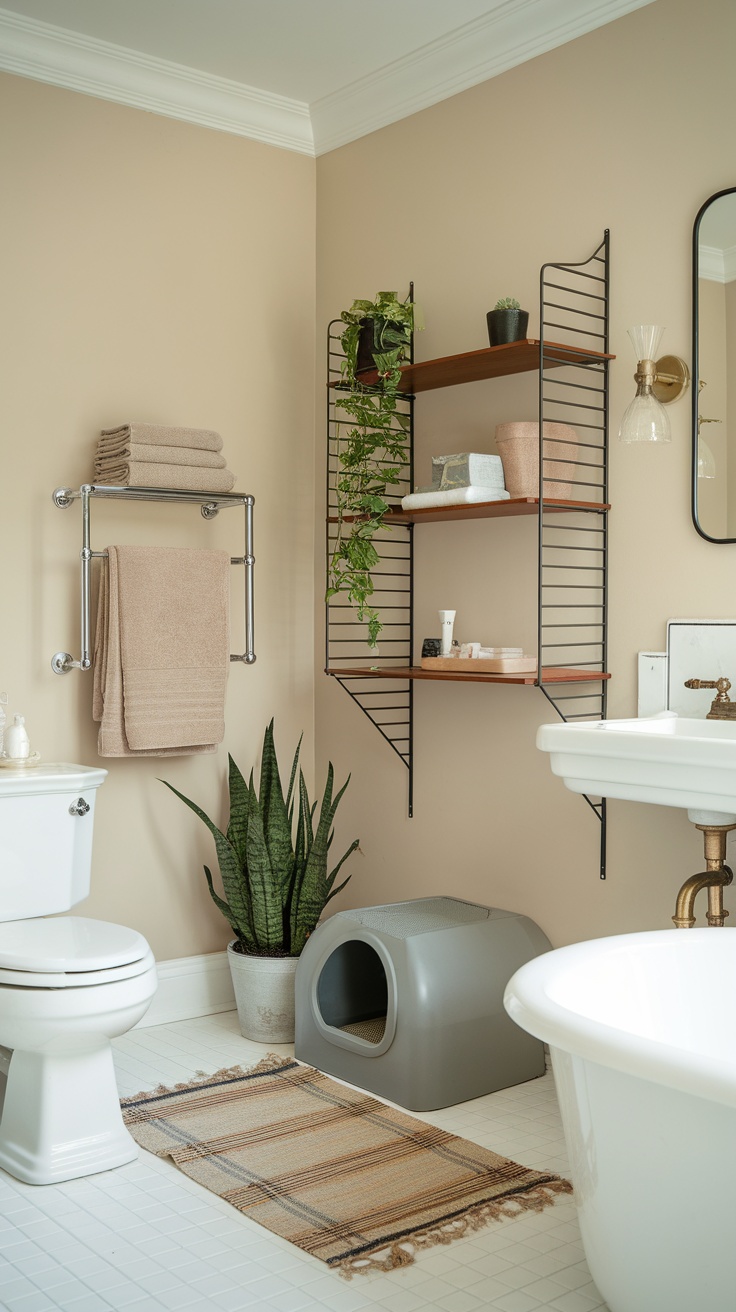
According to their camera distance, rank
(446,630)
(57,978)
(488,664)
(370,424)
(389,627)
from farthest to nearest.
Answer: (389,627), (370,424), (446,630), (488,664), (57,978)

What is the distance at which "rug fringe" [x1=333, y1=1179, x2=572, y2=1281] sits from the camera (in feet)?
6.57

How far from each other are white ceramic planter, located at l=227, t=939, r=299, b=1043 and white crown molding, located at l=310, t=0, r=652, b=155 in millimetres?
2381

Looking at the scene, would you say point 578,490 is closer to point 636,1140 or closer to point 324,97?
point 324,97

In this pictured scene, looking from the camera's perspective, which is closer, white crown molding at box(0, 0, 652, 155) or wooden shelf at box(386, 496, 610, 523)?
wooden shelf at box(386, 496, 610, 523)

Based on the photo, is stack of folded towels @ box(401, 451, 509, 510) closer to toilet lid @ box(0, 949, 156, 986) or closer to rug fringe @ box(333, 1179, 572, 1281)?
toilet lid @ box(0, 949, 156, 986)

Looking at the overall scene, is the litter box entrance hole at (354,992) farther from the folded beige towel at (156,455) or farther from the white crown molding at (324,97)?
the white crown molding at (324,97)

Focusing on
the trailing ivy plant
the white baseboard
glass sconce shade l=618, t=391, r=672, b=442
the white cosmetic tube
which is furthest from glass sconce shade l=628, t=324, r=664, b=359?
the white baseboard

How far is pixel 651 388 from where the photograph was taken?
2.59 m

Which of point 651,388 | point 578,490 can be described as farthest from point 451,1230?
point 651,388

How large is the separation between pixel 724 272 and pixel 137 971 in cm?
192

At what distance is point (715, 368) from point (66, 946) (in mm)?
1838

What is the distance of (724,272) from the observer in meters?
2.52

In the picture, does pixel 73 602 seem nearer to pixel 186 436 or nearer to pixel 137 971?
pixel 186 436

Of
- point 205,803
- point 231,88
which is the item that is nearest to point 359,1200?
point 205,803
